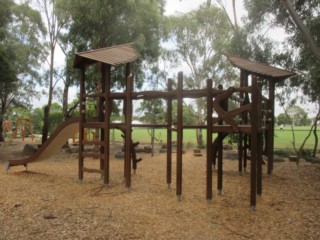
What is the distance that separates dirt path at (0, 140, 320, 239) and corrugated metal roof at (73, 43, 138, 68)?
292cm

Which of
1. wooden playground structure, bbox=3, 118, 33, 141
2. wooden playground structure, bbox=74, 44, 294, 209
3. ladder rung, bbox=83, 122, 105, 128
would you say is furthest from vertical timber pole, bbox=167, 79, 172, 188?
wooden playground structure, bbox=3, 118, 33, 141

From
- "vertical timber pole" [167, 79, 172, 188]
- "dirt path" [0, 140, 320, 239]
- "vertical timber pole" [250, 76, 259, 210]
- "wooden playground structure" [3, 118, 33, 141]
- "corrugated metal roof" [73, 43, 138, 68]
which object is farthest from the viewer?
"wooden playground structure" [3, 118, 33, 141]

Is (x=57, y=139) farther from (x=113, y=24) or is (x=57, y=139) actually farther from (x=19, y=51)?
(x=19, y=51)

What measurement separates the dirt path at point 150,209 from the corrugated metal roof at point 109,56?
2.92 m

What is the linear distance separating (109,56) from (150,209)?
3759mm

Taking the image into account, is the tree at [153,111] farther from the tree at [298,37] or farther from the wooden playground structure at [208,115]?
the wooden playground structure at [208,115]

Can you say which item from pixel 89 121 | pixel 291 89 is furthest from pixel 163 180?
pixel 291 89

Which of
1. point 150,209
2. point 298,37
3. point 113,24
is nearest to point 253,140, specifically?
point 150,209

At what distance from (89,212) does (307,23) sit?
31.2 ft

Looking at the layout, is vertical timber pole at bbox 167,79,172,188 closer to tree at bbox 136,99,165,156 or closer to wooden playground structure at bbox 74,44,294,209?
wooden playground structure at bbox 74,44,294,209

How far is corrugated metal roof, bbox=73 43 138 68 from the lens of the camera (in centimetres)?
744

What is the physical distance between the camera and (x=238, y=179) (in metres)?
8.89

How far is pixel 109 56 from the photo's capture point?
776 centimetres

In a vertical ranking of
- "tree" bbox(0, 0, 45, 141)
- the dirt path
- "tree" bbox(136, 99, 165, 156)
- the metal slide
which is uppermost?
"tree" bbox(0, 0, 45, 141)
